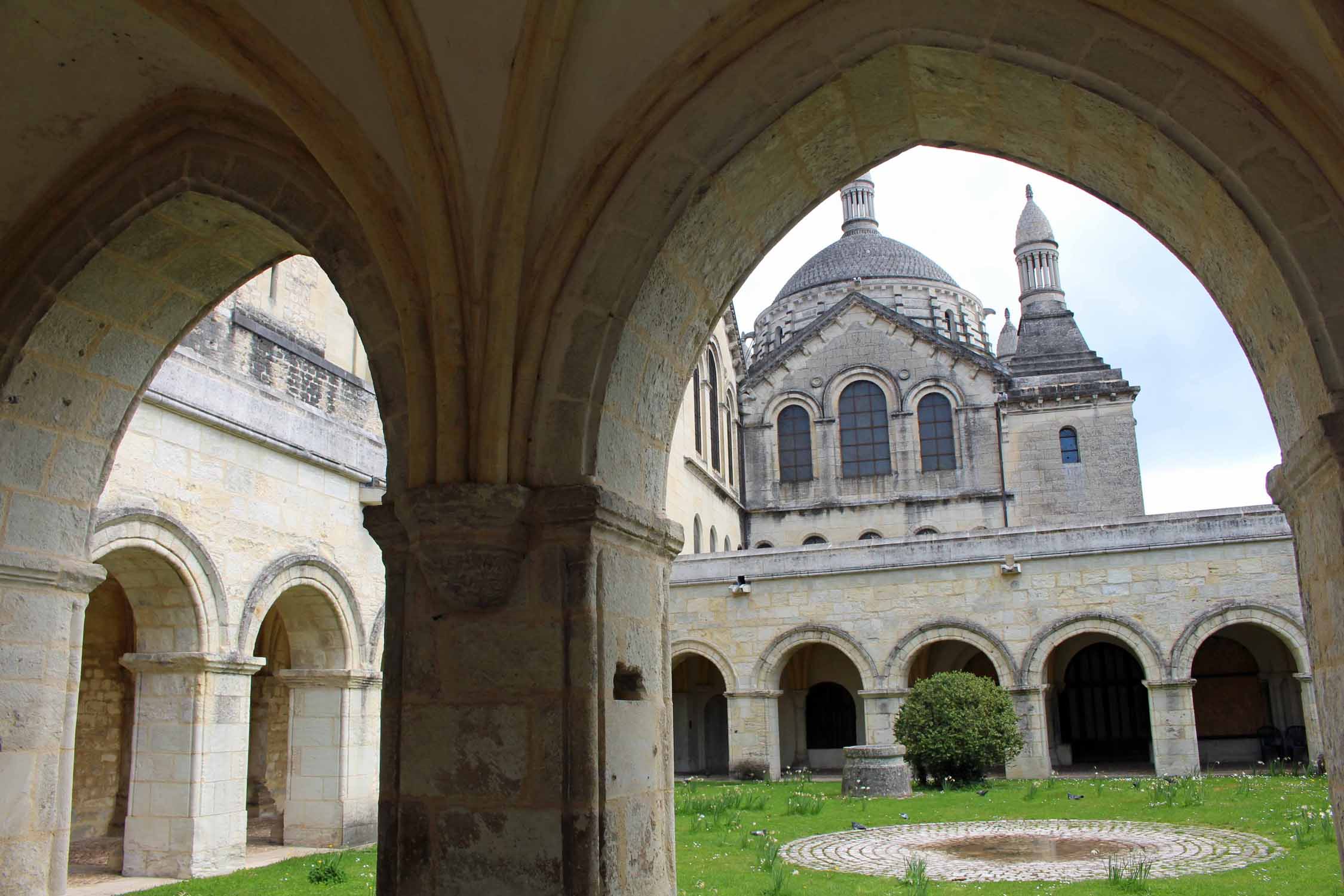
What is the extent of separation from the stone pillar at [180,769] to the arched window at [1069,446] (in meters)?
21.1

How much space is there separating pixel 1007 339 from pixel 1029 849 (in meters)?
31.8

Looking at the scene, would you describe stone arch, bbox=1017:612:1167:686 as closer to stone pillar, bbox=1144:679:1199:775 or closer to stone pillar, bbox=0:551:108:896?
stone pillar, bbox=1144:679:1199:775

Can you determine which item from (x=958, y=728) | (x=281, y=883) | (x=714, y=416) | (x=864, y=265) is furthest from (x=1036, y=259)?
(x=281, y=883)

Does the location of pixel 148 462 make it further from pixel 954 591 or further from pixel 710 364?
pixel 710 364

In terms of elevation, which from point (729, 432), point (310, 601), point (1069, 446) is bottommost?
point (310, 601)

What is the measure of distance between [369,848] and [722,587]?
8.18 m

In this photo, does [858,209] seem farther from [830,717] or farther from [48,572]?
[48,572]

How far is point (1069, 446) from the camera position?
87.1 feet

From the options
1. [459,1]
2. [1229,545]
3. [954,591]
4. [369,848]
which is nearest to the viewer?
[459,1]

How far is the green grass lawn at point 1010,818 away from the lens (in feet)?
24.4

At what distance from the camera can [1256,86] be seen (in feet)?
11.0

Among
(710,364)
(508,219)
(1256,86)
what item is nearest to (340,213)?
(508,219)

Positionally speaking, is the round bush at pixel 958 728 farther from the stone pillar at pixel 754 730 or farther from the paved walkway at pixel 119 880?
the paved walkway at pixel 119 880

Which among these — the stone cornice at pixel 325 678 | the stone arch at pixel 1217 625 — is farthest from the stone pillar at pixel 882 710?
the stone cornice at pixel 325 678
